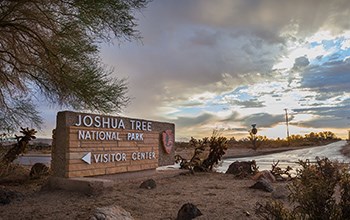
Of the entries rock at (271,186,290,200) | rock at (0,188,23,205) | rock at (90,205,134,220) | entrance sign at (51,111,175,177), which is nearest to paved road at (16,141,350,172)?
entrance sign at (51,111,175,177)

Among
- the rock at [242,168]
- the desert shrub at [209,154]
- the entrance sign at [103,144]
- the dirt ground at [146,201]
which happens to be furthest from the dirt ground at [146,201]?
the desert shrub at [209,154]

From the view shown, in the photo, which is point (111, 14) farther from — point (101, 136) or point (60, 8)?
point (101, 136)

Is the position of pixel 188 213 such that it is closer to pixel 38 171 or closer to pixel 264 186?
pixel 264 186

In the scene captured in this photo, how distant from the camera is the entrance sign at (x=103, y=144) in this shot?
9.20 m

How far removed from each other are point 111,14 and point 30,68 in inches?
139

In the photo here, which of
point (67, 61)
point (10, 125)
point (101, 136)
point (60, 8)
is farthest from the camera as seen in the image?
point (10, 125)

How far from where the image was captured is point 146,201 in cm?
777

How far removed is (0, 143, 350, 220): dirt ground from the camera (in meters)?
6.70

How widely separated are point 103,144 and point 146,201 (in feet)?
9.95

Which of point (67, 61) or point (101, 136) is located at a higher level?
point (67, 61)

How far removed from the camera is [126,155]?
11367 millimetres

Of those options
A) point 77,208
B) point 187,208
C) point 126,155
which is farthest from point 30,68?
point 187,208

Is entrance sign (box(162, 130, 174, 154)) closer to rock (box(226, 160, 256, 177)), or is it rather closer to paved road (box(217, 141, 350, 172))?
rock (box(226, 160, 256, 177))

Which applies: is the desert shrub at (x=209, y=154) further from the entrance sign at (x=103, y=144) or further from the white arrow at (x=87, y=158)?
the white arrow at (x=87, y=158)
